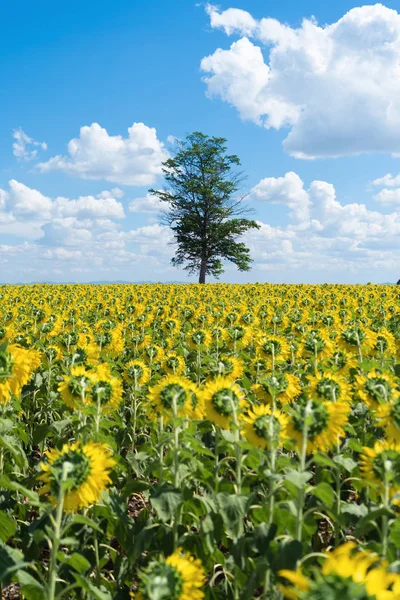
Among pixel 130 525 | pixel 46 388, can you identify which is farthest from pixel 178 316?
pixel 130 525

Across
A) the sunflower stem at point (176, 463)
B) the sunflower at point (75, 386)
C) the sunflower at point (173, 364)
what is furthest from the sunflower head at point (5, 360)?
the sunflower at point (173, 364)

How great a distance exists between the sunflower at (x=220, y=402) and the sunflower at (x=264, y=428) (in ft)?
0.36

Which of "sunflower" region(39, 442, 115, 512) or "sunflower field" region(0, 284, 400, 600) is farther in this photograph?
"sunflower" region(39, 442, 115, 512)

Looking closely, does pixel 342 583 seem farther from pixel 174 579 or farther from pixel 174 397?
pixel 174 397

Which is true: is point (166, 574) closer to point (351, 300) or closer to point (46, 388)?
point (46, 388)

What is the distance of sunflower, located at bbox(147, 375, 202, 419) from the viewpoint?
127 inches

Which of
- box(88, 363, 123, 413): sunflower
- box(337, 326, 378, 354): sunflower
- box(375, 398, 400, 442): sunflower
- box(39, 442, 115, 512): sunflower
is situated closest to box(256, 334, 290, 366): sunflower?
box(337, 326, 378, 354): sunflower

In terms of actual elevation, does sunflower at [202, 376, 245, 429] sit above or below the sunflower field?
above

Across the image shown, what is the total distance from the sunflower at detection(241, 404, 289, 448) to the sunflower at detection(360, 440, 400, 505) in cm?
48

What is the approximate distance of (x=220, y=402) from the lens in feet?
10.4

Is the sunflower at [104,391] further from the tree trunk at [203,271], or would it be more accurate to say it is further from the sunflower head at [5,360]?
the tree trunk at [203,271]

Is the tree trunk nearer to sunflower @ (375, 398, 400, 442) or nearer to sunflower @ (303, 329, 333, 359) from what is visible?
sunflower @ (303, 329, 333, 359)

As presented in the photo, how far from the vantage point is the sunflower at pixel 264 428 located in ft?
9.39

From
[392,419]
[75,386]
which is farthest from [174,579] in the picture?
[75,386]
